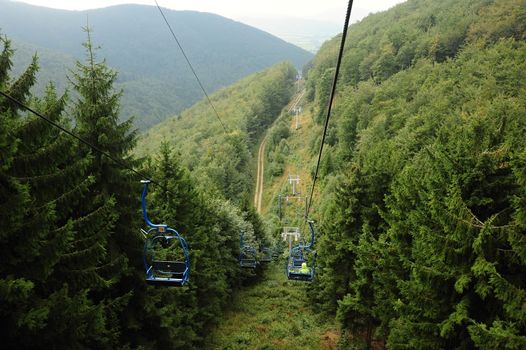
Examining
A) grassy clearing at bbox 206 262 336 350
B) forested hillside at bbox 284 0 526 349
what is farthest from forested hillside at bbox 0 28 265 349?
forested hillside at bbox 284 0 526 349

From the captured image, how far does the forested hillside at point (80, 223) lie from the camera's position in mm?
7309

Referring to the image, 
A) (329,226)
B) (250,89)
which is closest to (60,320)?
(329,226)

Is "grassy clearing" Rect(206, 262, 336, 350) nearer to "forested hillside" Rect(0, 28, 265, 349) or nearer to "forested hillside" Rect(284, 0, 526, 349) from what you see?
"forested hillside" Rect(284, 0, 526, 349)

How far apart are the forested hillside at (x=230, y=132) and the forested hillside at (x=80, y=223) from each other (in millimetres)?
26049

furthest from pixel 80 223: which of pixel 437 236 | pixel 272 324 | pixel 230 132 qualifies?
pixel 230 132

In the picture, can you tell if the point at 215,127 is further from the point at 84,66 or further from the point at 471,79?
the point at 84,66

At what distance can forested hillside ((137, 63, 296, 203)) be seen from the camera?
78.1m

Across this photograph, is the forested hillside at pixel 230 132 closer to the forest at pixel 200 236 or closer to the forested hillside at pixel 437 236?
the forested hillside at pixel 437 236

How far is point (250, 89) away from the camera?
457 ft

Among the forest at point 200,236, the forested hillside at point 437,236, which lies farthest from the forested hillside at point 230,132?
the forest at point 200,236

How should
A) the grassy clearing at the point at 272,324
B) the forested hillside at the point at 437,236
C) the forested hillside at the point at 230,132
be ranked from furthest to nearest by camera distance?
the forested hillside at the point at 230,132 < the grassy clearing at the point at 272,324 < the forested hillside at the point at 437,236

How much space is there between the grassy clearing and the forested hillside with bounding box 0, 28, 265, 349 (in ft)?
16.2

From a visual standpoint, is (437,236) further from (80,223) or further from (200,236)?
(200,236)

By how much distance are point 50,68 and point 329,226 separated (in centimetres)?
20072
